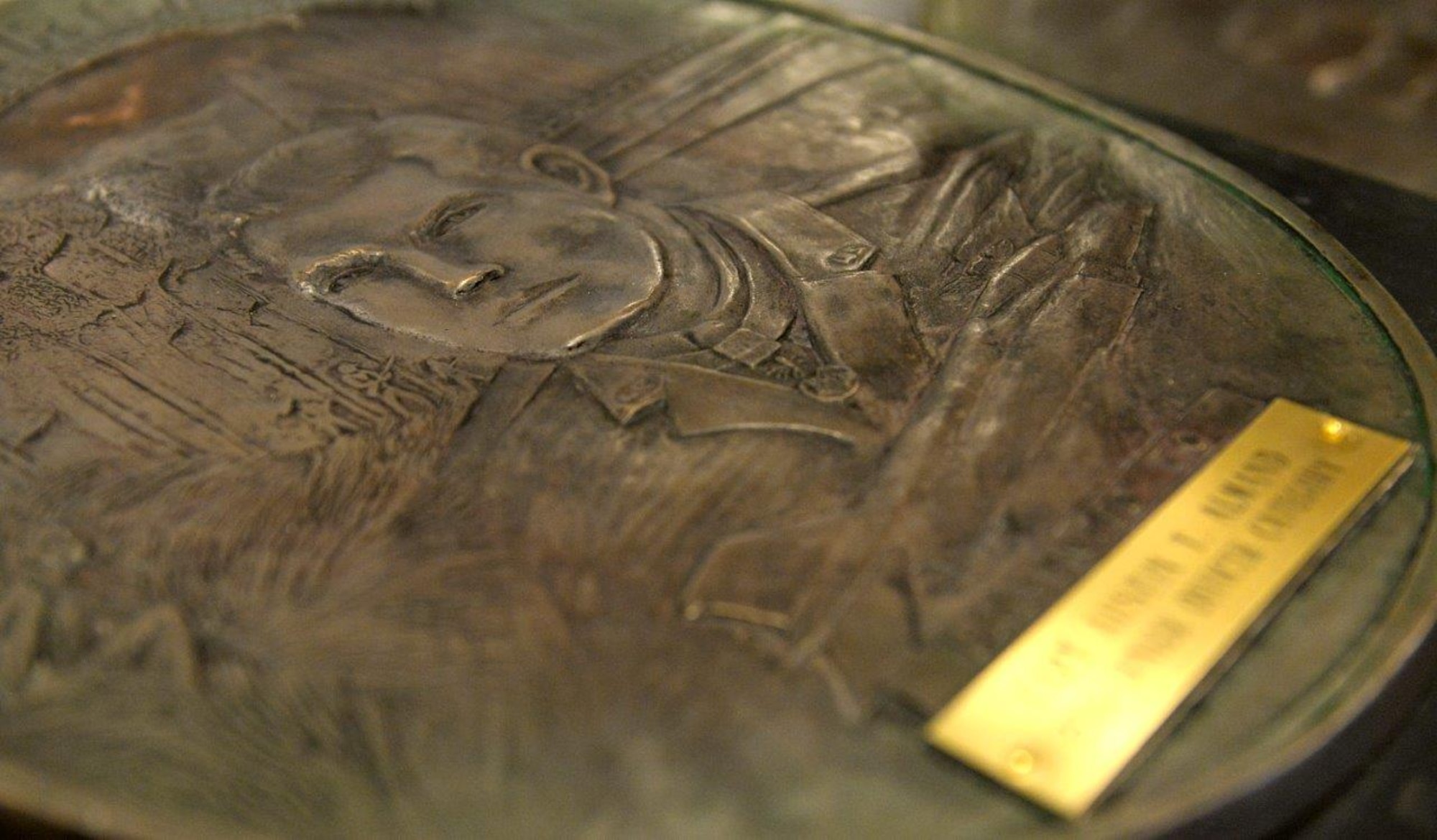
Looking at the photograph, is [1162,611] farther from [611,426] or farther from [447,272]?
[447,272]

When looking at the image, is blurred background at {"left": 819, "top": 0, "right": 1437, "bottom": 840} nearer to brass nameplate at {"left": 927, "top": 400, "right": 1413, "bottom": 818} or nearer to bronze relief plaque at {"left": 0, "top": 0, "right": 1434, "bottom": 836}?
bronze relief plaque at {"left": 0, "top": 0, "right": 1434, "bottom": 836}

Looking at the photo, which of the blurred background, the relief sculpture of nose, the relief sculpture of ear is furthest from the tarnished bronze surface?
the relief sculpture of nose

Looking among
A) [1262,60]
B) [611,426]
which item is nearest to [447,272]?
[611,426]

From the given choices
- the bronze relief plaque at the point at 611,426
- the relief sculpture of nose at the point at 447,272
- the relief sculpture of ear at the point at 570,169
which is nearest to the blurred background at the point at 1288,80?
the bronze relief plaque at the point at 611,426

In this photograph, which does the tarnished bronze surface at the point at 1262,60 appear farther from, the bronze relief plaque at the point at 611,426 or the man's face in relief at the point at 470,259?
the man's face in relief at the point at 470,259

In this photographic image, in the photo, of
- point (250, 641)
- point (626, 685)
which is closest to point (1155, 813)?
point (626, 685)
